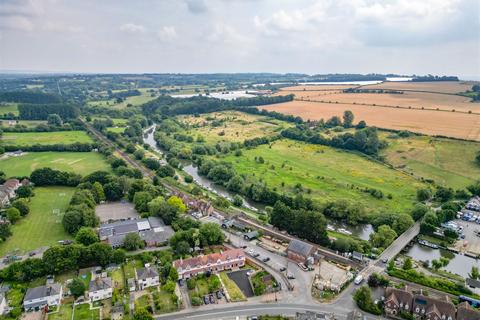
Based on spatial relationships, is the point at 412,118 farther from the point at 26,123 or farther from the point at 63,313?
the point at 26,123

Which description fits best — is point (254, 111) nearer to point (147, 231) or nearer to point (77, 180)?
point (77, 180)

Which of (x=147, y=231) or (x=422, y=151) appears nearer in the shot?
(x=147, y=231)

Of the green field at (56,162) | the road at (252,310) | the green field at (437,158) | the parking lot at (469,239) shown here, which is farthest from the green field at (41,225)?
the green field at (437,158)

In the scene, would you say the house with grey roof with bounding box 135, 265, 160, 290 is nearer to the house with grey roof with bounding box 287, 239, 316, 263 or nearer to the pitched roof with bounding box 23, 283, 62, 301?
the pitched roof with bounding box 23, 283, 62, 301

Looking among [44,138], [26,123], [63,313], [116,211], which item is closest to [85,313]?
[63,313]

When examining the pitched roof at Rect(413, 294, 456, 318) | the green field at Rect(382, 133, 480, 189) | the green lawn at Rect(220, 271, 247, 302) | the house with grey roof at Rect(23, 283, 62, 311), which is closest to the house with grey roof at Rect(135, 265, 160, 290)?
the green lawn at Rect(220, 271, 247, 302)

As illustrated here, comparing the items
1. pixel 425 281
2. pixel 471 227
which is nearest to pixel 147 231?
pixel 425 281
